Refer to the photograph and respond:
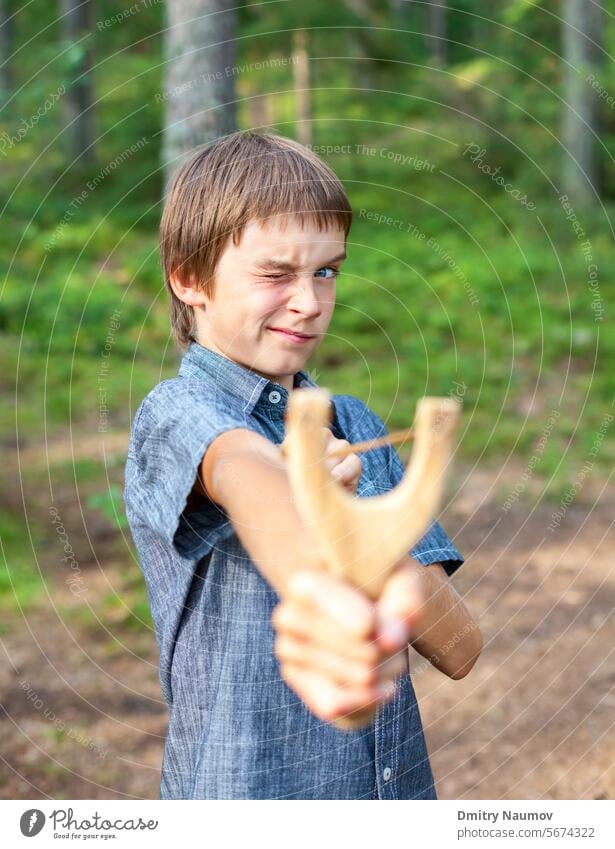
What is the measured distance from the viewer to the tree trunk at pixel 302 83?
9055 millimetres

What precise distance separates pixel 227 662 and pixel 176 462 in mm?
395

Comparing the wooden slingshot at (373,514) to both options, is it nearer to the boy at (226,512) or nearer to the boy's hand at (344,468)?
the boy's hand at (344,468)

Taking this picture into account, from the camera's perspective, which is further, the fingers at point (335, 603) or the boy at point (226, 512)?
the boy at point (226, 512)

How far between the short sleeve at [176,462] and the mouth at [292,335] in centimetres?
13

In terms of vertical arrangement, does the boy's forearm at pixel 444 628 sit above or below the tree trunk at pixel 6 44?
below

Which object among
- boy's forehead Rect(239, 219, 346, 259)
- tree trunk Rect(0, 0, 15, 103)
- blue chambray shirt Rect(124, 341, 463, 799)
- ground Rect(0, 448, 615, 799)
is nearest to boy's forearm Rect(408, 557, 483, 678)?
blue chambray shirt Rect(124, 341, 463, 799)

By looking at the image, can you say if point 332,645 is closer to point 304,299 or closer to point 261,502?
point 261,502

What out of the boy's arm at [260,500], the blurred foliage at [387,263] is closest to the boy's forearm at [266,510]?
the boy's arm at [260,500]

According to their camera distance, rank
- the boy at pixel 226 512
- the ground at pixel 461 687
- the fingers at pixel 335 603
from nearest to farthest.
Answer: the fingers at pixel 335 603 < the boy at pixel 226 512 < the ground at pixel 461 687

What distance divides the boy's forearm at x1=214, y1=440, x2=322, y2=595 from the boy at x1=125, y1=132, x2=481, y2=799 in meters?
0.10

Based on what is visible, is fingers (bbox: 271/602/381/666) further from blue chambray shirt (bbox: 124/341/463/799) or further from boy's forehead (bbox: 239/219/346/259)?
boy's forehead (bbox: 239/219/346/259)

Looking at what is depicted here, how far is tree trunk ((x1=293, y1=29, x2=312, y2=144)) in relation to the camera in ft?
29.7

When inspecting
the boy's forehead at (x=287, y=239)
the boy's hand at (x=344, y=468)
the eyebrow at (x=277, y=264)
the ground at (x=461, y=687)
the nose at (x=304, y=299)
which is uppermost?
the boy's forehead at (x=287, y=239)
